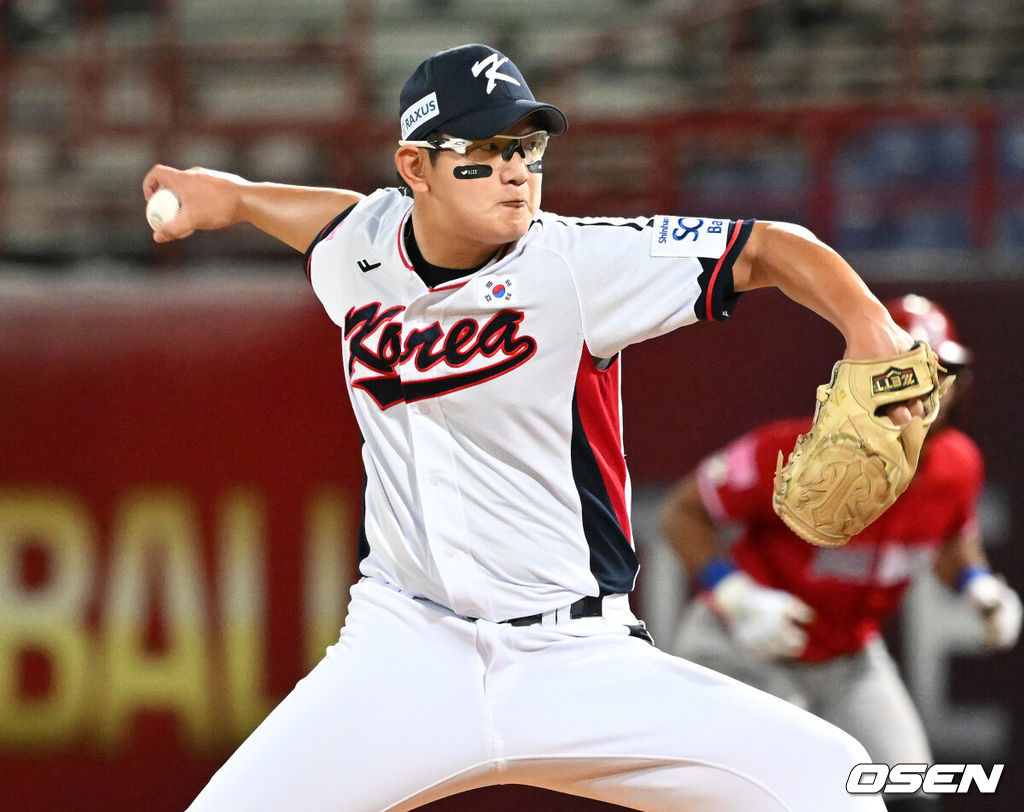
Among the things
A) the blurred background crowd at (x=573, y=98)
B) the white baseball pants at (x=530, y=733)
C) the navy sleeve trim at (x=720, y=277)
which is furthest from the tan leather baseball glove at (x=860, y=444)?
the blurred background crowd at (x=573, y=98)

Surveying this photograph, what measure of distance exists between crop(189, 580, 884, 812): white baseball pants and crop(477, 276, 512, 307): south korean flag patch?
629 mm

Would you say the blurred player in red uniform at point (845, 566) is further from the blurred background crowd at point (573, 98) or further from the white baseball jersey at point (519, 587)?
the blurred background crowd at point (573, 98)

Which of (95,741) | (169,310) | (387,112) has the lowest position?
(95,741)

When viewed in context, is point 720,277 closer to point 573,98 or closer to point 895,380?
point 895,380

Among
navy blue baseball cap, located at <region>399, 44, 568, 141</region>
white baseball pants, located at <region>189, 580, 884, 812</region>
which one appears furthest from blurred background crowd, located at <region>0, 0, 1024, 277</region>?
white baseball pants, located at <region>189, 580, 884, 812</region>

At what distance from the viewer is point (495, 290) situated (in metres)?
2.75

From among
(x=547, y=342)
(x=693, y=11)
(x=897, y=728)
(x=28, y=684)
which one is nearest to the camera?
(x=547, y=342)

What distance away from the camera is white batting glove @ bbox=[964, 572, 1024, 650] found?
4.45 metres

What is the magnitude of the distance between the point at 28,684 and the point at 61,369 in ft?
3.88

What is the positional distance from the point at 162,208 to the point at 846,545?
7.67ft

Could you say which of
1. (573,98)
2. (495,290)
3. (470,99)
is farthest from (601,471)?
(573,98)

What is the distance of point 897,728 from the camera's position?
4.23 meters

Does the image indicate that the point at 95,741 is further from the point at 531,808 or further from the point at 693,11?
the point at 693,11

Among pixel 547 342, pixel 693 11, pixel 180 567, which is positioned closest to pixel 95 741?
pixel 180 567
